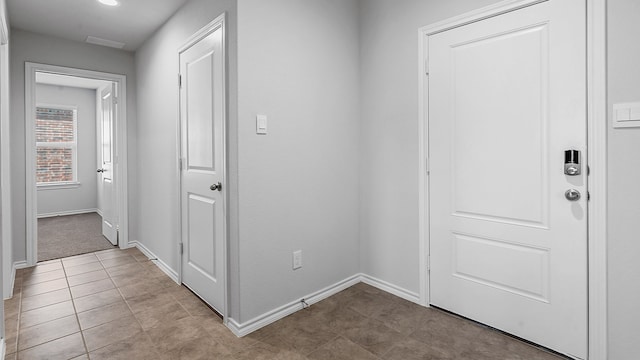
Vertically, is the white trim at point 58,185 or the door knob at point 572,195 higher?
the door knob at point 572,195

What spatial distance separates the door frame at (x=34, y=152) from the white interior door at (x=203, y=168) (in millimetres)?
1562

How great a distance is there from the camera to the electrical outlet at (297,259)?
7.68 ft

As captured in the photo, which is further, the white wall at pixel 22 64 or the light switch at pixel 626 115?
the white wall at pixel 22 64

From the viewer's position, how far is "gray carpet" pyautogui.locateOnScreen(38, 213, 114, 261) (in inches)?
148

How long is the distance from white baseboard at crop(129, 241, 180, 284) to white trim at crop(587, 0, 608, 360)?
2.92 meters

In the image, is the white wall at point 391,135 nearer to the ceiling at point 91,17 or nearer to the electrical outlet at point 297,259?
the electrical outlet at point 297,259

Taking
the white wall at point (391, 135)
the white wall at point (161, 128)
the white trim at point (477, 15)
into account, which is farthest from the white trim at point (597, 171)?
the white wall at point (161, 128)

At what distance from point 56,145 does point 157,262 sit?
4416 mm

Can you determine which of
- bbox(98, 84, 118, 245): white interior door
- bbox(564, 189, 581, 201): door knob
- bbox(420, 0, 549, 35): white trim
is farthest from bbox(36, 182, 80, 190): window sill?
bbox(564, 189, 581, 201): door knob

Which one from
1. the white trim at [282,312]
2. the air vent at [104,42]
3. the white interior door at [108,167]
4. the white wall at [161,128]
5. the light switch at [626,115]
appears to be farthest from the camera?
the white interior door at [108,167]

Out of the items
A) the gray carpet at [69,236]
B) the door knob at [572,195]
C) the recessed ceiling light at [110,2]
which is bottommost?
the gray carpet at [69,236]

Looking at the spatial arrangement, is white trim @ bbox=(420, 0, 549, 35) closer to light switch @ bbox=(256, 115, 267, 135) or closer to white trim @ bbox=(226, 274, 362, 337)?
light switch @ bbox=(256, 115, 267, 135)

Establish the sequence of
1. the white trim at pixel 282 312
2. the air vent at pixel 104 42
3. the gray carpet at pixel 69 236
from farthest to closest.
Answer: the gray carpet at pixel 69 236, the air vent at pixel 104 42, the white trim at pixel 282 312

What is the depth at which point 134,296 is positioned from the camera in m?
2.58
